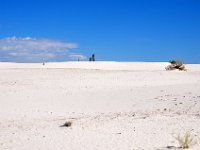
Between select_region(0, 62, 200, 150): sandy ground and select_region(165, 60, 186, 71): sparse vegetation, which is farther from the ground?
select_region(165, 60, 186, 71): sparse vegetation

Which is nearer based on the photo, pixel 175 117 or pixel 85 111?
pixel 175 117

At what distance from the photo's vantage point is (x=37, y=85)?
→ 2281 cm

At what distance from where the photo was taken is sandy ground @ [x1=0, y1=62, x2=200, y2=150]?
34.2 feet

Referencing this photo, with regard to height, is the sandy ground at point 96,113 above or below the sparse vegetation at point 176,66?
below

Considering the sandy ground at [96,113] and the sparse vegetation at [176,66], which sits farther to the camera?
the sparse vegetation at [176,66]

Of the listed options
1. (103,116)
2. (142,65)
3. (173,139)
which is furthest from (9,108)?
(142,65)

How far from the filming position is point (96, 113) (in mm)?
14812

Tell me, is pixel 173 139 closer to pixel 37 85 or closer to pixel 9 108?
pixel 9 108

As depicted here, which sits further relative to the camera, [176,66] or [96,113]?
[176,66]

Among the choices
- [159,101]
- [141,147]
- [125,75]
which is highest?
[125,75]

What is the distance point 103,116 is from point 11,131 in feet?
10.5

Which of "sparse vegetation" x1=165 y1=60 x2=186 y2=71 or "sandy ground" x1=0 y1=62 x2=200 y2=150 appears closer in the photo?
"sandy ground" x1=0 y1=62 x2=200 y2=150

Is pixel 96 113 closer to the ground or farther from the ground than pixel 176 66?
closer to the ground

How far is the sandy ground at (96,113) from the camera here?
→ 1041 centimetres
